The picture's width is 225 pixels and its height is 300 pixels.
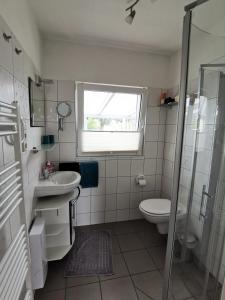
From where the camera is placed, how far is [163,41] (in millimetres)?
1969

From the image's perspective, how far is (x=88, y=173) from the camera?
7.22 ft

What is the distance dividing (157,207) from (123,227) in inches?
25.9

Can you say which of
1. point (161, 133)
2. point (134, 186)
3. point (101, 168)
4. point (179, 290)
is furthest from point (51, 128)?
point (179, 290)

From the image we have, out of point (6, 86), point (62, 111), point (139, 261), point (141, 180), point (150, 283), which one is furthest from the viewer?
point (141, 180)

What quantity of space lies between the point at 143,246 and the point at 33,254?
1.25 metres

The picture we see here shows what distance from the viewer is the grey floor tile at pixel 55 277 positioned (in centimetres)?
149

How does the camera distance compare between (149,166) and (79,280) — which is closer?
(79,280)

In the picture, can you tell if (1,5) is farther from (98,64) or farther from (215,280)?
(215,280)

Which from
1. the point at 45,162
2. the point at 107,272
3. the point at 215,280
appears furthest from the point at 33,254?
the point at 215,280

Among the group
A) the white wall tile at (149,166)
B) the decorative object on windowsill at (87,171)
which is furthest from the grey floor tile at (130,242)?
the white wall tile at (149,166)

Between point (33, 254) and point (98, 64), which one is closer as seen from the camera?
point (33, 254)

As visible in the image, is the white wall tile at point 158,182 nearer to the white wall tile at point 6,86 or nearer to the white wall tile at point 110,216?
the white wall tile at point 110,216

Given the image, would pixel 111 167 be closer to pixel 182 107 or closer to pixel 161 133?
pixel 161 133

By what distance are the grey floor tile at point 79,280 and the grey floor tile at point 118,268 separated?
0.08 meters
